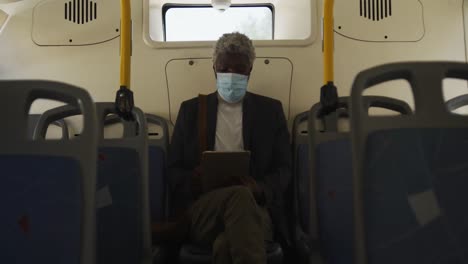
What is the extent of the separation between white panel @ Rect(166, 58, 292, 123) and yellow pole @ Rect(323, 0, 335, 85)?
52 cm

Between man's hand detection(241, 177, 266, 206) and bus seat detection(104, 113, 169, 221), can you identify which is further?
bus seat detection(104, 113, 169, 221)

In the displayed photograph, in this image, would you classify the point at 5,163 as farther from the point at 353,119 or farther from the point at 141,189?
the point at 353,119

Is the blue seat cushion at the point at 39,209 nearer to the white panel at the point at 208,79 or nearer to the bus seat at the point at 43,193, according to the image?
the bus seat at the point at 43,193

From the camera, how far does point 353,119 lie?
41.8 inches

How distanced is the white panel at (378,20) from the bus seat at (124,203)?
5.05 ft

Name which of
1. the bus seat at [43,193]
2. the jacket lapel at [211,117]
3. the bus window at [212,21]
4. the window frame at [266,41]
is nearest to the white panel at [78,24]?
the window frame at [266,41]

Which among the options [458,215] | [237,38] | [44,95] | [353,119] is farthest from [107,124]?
[458,215]

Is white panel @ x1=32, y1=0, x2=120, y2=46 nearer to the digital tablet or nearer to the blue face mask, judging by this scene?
the blue face mask

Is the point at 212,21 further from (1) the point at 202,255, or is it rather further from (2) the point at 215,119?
(1) the point at 202,255

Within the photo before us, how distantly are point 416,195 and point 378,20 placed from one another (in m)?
1.79

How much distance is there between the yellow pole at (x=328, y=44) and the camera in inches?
76.0

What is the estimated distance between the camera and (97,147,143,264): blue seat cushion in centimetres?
153

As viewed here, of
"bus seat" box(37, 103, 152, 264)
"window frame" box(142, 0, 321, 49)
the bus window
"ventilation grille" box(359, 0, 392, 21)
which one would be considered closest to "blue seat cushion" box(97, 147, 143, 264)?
"bus seat" box(37, 103, 152, 264)

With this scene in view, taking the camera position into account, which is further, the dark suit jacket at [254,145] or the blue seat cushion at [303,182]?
the blue seat cushion at [303,182]
